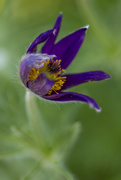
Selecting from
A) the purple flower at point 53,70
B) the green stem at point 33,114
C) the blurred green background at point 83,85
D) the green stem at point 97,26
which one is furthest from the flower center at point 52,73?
the green stem at point 97,26

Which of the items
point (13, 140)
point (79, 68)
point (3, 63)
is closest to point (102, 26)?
point (79, 68)

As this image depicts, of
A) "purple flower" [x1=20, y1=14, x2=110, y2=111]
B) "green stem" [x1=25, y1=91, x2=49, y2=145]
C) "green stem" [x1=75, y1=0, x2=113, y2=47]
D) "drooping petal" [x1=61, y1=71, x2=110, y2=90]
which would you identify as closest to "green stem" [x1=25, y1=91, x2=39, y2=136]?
"green stem" [x1=25, y1=91, x2=49, y2=145]

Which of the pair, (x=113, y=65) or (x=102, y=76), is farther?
(x=113, y=65)

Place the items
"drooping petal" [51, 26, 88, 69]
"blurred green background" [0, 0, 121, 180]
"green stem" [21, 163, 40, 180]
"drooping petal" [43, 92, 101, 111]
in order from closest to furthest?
"drooping petal" [43, 92, 101, 111] → "drooping petal" [51, 26, 88, 69] → "green stem" [21, 163, 40, 180] → "blurred green background" [0, 0, 121, 180]

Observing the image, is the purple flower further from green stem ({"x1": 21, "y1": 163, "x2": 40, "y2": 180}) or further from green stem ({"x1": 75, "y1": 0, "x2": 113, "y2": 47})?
green stem ({"x1": 75, "y1": 0, "x2": 113, "y2": 47})

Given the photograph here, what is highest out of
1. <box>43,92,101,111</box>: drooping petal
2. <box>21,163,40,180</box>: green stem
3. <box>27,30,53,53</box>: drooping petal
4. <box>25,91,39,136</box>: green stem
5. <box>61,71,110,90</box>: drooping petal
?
<box>61,71,110,90</box>: drooping petal

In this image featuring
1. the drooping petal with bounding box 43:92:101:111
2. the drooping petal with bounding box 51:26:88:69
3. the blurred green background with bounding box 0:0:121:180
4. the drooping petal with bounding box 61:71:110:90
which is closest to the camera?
the drooping petal with bounding box 43:92:101:111

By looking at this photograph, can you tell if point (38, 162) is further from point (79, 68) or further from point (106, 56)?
point (106, 56)
